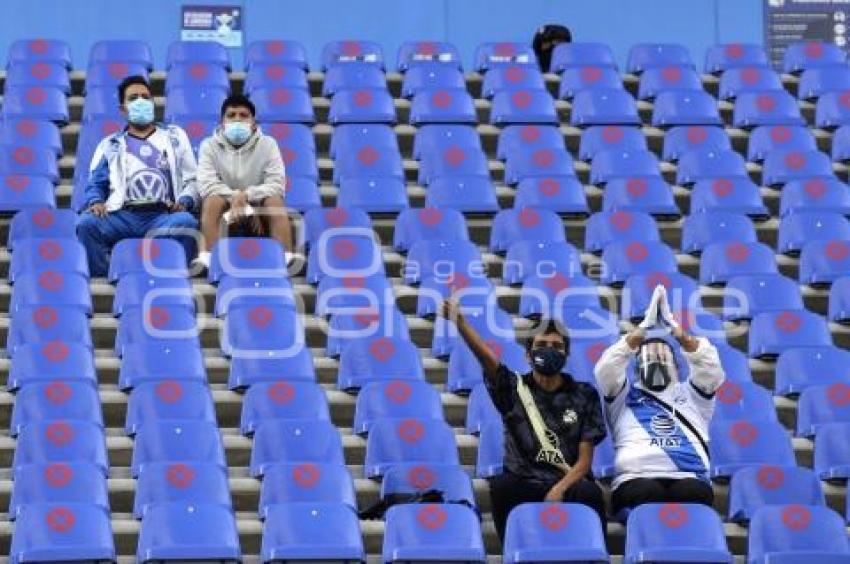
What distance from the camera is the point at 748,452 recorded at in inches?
399

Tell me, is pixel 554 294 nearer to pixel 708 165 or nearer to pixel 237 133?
pixel 237 133

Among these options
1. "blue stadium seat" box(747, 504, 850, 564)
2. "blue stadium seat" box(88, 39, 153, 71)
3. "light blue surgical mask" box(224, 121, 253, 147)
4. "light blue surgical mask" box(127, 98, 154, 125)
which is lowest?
"blue stadium seat" box(747, 504, 850, 564)

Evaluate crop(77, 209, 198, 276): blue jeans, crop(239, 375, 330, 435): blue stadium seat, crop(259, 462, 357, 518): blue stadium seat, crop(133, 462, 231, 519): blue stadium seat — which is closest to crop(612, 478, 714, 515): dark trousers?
crop(259, 462, 357, 518): blue stadium seat

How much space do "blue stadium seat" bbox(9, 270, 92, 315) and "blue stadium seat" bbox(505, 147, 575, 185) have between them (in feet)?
8.71

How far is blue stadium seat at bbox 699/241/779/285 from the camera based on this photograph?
11773 millimetres

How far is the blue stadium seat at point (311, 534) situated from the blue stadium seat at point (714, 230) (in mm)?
3484

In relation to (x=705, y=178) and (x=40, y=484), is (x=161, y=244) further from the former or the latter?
(x=705, y=178)

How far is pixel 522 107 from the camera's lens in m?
13.6

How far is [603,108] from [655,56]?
3.53ft

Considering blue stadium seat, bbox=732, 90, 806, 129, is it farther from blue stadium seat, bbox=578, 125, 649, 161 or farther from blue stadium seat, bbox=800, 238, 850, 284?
blue stadium seat, bbox=800, 238, 850, 284

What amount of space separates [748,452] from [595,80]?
437cm

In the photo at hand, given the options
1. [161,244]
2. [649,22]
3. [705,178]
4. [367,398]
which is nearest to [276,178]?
[161,244]

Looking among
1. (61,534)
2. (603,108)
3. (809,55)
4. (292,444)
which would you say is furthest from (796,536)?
(809,55)

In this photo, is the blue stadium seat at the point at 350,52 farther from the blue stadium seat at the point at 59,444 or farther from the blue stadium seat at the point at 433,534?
the blue stadium seat at the point at 433,534
